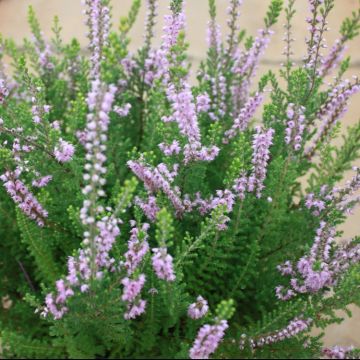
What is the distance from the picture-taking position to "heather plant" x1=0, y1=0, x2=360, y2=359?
1.61 m

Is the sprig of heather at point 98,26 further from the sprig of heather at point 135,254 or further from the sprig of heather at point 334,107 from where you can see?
the sprig of heather at point 334,107

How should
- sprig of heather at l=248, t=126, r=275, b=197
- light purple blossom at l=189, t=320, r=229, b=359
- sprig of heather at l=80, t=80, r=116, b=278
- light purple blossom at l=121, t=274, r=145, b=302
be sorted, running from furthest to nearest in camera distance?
sprig of heather at l=248, t=126, r=275, b=197
light purple blossom at l=121, t=274, r=145, b=302
light purple blossom at l=189, t=320, r=229, b=359
sprig of heather at l=80, t=80, r=116, b=278

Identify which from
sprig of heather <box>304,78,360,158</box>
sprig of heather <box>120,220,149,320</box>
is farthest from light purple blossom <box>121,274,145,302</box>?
sprig of heather <box>304,78,360,158</box>

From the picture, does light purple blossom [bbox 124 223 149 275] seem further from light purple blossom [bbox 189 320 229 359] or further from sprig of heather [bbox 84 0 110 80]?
sprig of heather [bbox 84 0 110 80]

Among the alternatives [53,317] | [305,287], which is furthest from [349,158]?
[53,317]

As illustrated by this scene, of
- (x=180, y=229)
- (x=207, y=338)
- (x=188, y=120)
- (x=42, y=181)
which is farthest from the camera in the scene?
(x=180, y=229)

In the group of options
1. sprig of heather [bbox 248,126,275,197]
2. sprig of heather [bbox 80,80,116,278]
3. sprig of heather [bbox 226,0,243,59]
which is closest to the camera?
sprig of heather [bbox 80,80,116,278]

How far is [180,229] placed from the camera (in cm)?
203

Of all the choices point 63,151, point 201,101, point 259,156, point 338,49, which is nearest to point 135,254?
point 63,151

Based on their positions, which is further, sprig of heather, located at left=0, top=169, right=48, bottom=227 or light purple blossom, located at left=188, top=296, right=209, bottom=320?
sprig of heather, located at left=0, top=169, right=48, bottom=227

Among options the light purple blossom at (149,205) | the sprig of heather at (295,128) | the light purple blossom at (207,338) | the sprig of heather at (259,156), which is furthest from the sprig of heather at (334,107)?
the light purple blossom at (207,338)

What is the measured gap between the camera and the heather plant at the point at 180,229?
1609 mm

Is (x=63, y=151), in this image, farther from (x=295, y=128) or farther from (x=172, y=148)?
(x=295, y=128)

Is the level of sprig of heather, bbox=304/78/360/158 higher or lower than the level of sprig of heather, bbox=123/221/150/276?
higher
